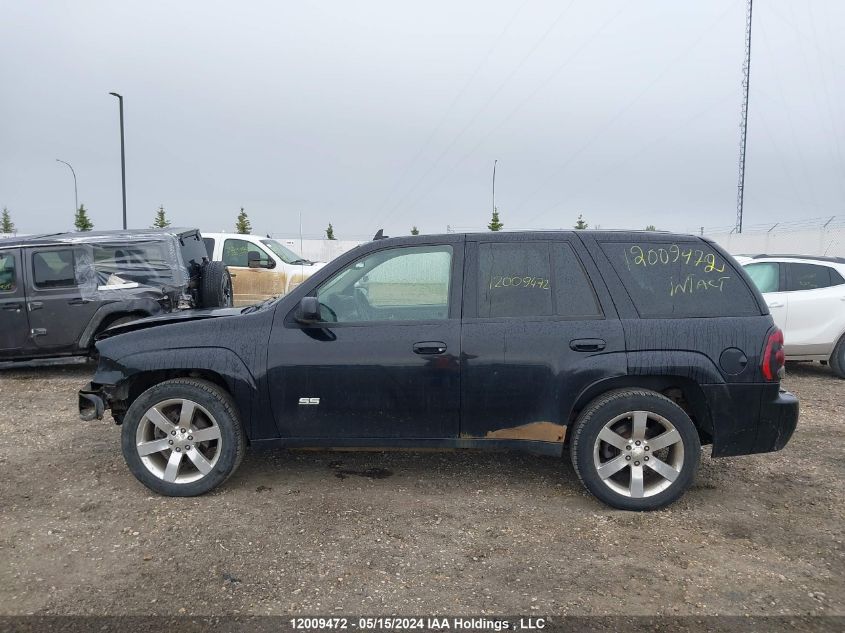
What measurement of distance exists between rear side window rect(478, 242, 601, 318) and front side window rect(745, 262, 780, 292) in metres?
5.21

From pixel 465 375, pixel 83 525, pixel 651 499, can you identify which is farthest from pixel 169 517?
pixel 651 499

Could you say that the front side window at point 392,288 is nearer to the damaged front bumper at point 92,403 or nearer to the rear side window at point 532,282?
the rear side window at point 532,282

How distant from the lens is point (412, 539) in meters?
3.62

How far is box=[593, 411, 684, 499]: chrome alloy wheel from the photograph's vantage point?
3900 mm

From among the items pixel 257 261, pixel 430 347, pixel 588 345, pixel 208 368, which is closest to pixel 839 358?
pixel 588 345

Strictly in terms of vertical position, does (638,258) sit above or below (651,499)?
above

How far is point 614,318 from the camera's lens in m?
3.97

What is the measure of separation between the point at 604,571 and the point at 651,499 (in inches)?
33.0

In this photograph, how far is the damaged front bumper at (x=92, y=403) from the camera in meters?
4.28

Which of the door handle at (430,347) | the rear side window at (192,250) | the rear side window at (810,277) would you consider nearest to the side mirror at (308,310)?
the door handle at (430,347)

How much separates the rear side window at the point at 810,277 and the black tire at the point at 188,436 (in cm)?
724

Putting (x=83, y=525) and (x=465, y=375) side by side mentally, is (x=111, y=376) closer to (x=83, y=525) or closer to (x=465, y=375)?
(x=83, y=525)

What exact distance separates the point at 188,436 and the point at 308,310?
3.85 ft

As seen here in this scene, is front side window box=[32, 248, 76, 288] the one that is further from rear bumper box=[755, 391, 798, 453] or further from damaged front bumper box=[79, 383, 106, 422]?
rear bumper box=[755, 391, 798, 453]
